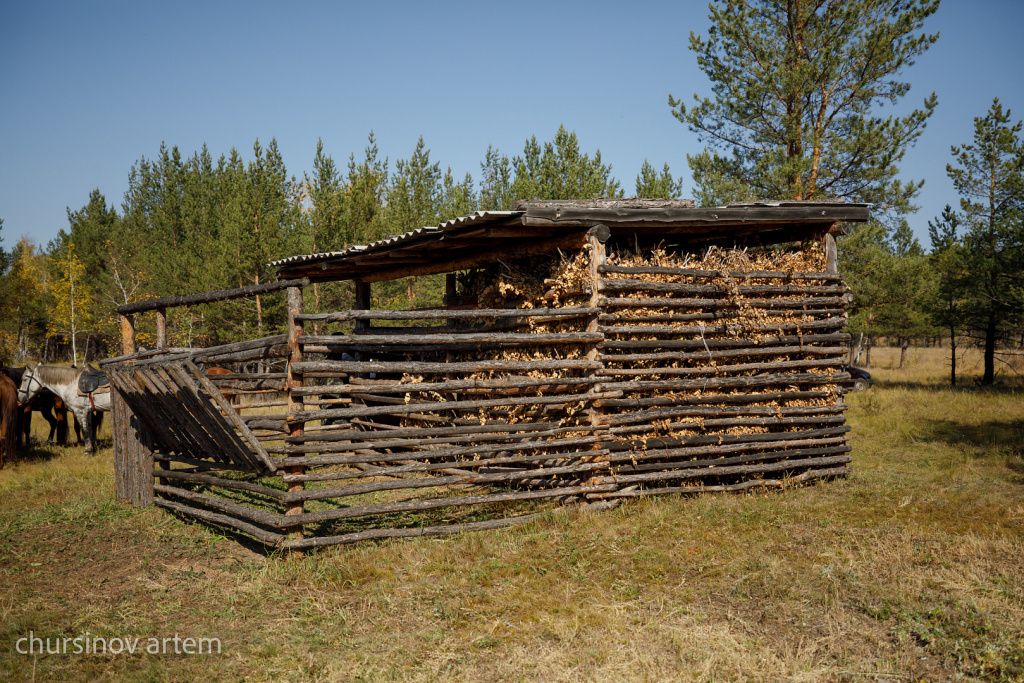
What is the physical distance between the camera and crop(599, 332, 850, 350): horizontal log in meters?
7.37

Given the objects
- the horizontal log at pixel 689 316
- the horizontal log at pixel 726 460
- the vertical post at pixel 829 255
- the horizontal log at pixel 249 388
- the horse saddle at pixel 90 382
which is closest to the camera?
the horizontal log at pixel 726 460

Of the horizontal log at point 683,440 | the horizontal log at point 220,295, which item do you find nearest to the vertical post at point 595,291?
the horizontal log at point 683,440

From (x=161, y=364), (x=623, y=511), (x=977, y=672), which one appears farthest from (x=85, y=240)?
(x=977, y=672)

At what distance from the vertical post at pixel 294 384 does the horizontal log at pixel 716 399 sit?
334 cm

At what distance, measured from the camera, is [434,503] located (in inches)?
247

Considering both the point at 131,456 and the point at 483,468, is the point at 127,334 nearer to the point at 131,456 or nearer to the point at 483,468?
the point at 131,456

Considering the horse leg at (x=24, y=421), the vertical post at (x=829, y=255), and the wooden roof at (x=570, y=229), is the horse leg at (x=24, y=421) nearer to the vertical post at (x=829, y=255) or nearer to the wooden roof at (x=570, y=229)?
the wooden roof at (x=570, y=229)

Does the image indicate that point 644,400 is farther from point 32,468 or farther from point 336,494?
point 32,468

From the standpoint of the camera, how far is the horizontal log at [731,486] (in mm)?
7246

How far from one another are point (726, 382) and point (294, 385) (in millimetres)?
5216

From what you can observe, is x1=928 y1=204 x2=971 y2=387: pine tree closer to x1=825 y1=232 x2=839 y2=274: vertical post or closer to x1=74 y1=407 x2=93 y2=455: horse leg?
x1=825 y1=232 x2=839 y2=274: vertical post

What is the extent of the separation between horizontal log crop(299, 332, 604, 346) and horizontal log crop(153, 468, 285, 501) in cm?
145

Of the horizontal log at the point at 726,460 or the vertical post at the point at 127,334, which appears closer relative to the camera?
the horizontal log at the point at 726,460

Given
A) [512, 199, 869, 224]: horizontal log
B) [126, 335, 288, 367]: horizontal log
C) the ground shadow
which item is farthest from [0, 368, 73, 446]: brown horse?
the ground shadow
